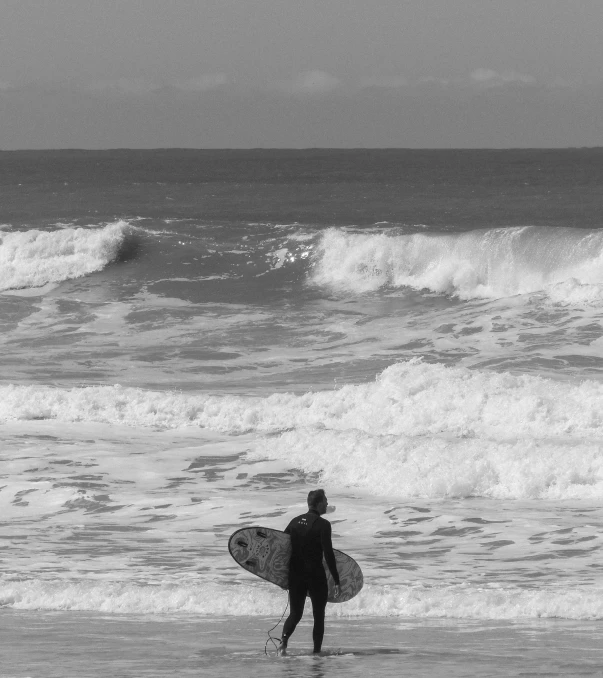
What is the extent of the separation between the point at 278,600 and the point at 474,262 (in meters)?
21.6

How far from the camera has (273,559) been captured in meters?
7.99

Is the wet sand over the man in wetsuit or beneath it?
beneath

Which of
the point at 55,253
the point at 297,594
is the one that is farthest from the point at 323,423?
the point at 55,253

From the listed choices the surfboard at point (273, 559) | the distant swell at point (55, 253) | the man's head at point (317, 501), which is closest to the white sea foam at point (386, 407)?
the surfboard at point (273, 559)

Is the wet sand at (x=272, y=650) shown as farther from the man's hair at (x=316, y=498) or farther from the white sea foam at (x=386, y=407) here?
the white sea foam at (x=386, y=407)

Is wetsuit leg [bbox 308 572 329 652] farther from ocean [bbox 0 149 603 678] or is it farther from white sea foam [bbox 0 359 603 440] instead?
white sea foam [bbox 0 359 603 440]

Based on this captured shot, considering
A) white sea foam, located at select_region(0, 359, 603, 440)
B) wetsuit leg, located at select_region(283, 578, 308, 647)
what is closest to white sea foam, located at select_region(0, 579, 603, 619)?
wetsuit leg, located at select_region(283, 578, 308, 647)

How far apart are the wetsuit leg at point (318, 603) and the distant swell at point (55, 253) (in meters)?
26.5

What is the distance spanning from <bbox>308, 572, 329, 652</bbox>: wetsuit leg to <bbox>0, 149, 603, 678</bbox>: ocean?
6.0 inches

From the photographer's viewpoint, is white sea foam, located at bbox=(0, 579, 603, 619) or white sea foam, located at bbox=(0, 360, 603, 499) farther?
white sea foam, located at bbox=(0, 360, 603, 499)

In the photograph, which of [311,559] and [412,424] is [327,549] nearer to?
[311,559]

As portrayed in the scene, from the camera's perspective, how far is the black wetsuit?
772 cm

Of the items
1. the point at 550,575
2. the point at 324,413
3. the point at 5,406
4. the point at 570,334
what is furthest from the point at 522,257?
the point at 550,575

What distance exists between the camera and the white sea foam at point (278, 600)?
9.06 metres
